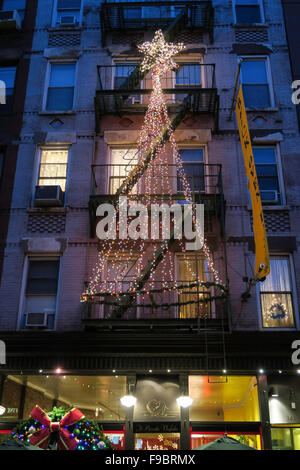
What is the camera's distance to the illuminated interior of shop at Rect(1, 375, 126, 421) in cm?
1180

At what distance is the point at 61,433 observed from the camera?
27.5ft

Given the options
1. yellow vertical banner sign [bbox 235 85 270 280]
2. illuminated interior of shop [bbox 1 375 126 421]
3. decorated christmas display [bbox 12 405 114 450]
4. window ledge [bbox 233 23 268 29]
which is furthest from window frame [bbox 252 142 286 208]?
decorated christmas display [bbox 12 405 114 450]

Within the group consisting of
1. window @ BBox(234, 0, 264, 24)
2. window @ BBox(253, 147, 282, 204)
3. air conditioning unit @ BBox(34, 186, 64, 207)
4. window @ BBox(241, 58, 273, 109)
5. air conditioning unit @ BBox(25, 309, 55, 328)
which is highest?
window @ BBox(234, 0, 264, 24)

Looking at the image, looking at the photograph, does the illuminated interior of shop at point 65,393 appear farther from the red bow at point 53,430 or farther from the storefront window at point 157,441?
the red bow at point 53,430

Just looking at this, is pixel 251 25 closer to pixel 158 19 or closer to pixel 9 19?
pixel 158 19

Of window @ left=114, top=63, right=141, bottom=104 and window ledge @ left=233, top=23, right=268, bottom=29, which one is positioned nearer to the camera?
window @ left=114, top=63, right=141, bottom=104

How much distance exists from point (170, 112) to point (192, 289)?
5585mm

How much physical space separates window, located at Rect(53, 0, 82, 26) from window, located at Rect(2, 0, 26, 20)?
122 centimetres

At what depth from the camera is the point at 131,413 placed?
37.9 feet

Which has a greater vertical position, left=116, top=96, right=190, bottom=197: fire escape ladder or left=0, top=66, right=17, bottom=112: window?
left=0, top=66, right=17, bottom=112: window

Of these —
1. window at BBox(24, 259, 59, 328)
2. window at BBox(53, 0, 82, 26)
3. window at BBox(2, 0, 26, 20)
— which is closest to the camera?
window at BBox(24, 259, 59, 328)

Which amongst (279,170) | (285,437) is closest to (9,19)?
(279,170)

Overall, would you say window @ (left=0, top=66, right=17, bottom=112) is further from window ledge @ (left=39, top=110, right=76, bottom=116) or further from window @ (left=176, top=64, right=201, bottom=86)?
window @ (left=176, top=64, right=201, bottom=86)

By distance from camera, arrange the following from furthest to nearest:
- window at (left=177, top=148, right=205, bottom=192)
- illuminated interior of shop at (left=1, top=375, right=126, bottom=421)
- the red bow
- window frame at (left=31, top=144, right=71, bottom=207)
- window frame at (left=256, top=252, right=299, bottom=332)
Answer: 1. window frame at (left=31, top=144, right=71, bottom=207)
2. window at (left=177, top=148, right=205, bottom=192)
3. window frame at (left=256, top=252, right=299, bottom=332)
4. illuminated interior of shop at (left=1, top=375, right=126, bottom=421)
5. the red bow
